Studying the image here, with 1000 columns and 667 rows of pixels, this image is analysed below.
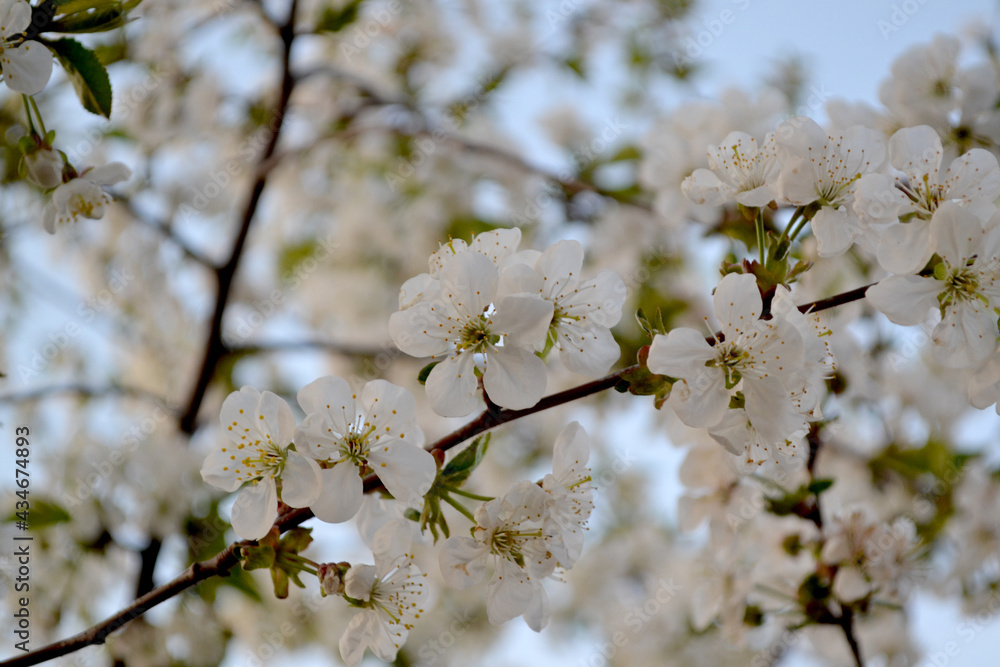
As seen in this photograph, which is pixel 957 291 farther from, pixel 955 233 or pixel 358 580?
pixel 358 580

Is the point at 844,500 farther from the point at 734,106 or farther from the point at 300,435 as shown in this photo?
the point at 300,435

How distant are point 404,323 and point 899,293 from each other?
0.51m

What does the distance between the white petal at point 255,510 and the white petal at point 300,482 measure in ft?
0.12

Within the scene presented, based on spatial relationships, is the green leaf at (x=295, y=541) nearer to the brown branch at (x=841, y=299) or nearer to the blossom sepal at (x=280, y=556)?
the blossom sepal at (x=280, y=556)

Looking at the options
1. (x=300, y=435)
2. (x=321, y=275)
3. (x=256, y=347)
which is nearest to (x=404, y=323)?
(x=300, y=435)

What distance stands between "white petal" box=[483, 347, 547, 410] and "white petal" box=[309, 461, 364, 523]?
157mm

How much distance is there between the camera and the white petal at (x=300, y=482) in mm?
705

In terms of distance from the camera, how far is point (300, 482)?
0.71 meters

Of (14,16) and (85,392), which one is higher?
(14,16)

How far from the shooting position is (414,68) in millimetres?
3191

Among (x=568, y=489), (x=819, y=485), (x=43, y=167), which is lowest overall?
(x=819, y=485)

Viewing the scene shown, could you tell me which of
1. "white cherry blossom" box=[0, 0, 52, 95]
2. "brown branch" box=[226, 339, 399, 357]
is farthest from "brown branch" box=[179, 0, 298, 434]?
"white cherry blossom" box=[0, 0, 52, 95]

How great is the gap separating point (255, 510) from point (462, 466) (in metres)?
0.21

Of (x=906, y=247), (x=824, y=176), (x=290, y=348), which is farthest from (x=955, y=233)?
(x=290, y=348)
